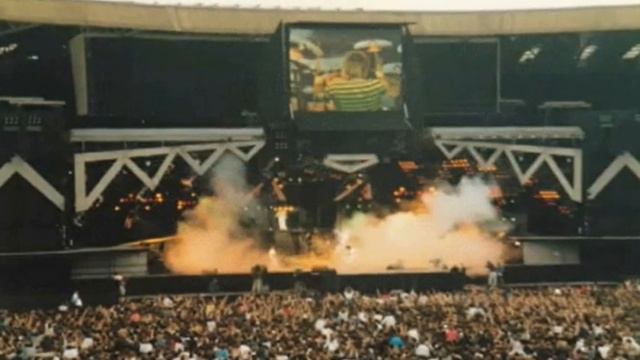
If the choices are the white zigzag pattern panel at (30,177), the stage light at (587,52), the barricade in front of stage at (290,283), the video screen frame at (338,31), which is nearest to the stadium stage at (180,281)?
the barricade in front of stage at (290,283)

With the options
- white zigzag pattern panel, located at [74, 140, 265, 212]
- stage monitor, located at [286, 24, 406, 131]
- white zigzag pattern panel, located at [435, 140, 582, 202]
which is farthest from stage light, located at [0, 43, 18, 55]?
white zigzag pattern panel, located at [435, 140, 582, 202]

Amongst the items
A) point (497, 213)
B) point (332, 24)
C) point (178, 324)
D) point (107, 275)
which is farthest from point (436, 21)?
point (178, 324)

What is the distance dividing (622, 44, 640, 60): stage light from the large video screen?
8277 mm

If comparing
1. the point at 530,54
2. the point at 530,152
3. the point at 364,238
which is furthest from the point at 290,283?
the point at 530,54

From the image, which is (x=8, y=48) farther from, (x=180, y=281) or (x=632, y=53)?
(x=632, y=53)

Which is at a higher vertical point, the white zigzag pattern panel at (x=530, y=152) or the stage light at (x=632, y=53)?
the stage light at (x=632, y=53)

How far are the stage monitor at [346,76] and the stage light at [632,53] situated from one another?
824cm

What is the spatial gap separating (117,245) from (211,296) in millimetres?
5985

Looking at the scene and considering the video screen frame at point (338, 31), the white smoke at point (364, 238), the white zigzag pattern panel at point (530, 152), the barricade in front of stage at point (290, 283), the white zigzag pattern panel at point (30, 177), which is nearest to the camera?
the barricade in front of stage at point (290, 283)

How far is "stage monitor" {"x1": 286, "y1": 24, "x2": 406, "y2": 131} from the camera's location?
30.4 meters

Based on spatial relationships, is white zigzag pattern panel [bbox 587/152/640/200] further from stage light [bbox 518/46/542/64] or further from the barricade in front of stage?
the barricade in front of stage

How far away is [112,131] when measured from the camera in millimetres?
30562

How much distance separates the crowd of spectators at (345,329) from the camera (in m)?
15.5

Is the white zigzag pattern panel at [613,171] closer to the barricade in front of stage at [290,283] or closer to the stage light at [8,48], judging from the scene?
the barricade in front of stage at [290,283]
